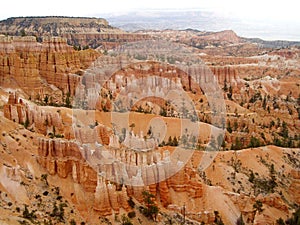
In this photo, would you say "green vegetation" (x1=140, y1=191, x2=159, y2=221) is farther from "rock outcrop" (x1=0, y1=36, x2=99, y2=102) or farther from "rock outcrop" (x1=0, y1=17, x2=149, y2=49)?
"rock outcrop" (x1=0, y1=17, x2=149, y2=49)

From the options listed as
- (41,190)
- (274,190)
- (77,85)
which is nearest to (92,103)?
(77,85)

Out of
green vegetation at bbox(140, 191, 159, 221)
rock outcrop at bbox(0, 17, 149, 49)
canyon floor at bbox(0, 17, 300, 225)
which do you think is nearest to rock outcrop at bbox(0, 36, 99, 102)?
canyon floor at bbox(0, 17, 300, 225)

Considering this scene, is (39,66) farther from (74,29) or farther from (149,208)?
(74,29)

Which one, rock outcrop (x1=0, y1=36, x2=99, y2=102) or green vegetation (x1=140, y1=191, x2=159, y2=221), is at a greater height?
rock outcrop (x1=0, y1=36, x2=99, y2=102)

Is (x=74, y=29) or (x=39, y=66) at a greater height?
(x=74, y=29)

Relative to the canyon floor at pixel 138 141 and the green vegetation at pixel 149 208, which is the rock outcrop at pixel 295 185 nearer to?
the canyon floor at pixel 138 141

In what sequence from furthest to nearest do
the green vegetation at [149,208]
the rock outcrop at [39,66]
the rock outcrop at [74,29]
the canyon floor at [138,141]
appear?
the rock outcrop at [74,29]
the rock outcrop at [39,66]
the green vegetation at [149,208]
the canyon floor at [138,141]

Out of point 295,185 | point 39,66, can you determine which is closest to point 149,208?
point 295,185

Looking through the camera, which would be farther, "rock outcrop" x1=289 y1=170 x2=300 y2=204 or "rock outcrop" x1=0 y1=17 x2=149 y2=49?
"rock outcrop" x1=0 y1=17 x2=149 y2=49

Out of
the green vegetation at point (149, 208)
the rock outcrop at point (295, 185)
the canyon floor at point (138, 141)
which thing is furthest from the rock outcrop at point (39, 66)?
the green vegetation at point (149, 208)

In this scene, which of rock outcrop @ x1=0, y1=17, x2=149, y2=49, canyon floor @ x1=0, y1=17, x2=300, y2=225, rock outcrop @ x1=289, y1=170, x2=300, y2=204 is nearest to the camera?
canyon floor @ x1=0, y1=17, x2=300, y2=225

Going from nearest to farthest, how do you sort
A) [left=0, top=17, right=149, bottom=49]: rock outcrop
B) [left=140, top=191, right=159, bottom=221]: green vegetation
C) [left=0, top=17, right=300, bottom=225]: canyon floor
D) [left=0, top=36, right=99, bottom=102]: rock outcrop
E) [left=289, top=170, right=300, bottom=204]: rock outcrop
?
[left=0, top=17, right=300, bottom=225]: canyon floor → [left=140, top=191, right=159, bottom=221]: green vegetation → [left=289, top=170, right=300, bottom=204]: rock outcrop → [left=0, top=36, right=99, bottom=102]: rock outcrop → [left=0, top=17, right=149, bottom=49]: rock outcrop
